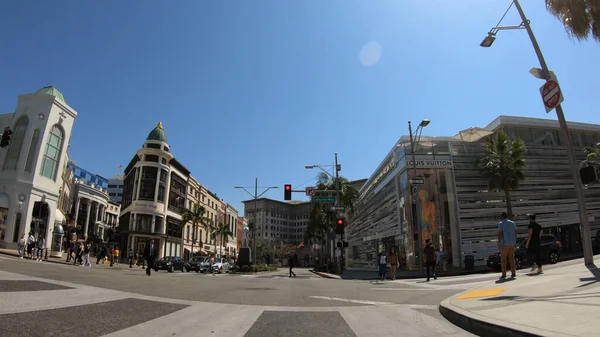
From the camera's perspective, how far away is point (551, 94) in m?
10.5

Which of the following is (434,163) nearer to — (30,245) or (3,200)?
(30,245)

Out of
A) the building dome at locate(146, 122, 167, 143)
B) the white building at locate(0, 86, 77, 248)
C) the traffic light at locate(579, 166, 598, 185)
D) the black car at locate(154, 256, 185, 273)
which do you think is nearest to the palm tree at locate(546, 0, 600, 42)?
the traffic light at locate(579, 166, 598, 185)

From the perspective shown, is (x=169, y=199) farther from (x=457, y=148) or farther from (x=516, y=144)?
(x=516, y=144)

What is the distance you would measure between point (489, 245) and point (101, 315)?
1225 inches

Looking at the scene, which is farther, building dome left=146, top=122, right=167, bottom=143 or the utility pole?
building dome left=146, top=122, right=167, bottom=143

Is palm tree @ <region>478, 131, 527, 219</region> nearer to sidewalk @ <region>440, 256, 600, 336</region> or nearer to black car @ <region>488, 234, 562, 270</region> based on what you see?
black car @ <region>488, 234, 562, 270</region>

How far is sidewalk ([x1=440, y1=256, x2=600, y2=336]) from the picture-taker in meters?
4.00

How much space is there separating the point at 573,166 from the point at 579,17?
14.8 ft

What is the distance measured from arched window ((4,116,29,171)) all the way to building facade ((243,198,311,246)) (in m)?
119

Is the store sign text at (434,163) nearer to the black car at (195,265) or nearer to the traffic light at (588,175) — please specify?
the traffic light at (588,175)

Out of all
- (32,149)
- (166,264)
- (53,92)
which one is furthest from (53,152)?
(166,264)

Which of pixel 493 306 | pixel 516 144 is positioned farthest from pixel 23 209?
pixel 516 144

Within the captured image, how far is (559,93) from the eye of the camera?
10.2 meters

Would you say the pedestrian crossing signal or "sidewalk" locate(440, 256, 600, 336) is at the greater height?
the pedestrian crossing signal
